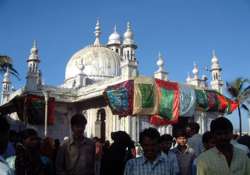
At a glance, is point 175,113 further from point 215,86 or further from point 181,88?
point 215,86

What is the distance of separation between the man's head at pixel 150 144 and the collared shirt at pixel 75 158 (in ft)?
4.12

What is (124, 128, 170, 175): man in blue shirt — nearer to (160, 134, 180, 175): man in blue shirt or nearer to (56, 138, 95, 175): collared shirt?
(160, 134, 180, 175): man in blue shirt

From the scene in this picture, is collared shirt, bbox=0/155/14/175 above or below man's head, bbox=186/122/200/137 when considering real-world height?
below

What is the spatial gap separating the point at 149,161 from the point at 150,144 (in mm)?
168

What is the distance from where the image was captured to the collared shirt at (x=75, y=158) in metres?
4.77

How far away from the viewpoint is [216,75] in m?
30.9

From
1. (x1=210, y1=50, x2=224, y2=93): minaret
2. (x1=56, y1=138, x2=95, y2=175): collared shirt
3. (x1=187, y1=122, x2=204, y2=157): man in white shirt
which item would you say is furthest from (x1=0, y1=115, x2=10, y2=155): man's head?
(x1=210, y1=50, x2=224, y2=93): minaret

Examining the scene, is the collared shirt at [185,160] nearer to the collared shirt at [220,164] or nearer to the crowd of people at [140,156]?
the crowd of people at [140,156]

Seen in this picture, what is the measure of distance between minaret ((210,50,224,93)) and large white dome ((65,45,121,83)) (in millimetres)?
9333

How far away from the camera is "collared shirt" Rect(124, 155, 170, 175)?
12.0ft

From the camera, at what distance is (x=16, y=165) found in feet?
13.6

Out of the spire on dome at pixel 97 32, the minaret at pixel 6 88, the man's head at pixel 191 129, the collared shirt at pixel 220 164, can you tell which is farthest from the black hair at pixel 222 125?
the spire on dome at pixel 97 32

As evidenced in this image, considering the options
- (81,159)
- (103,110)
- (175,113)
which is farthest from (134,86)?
(81,159)

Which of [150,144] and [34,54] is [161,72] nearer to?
[34,54]
